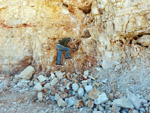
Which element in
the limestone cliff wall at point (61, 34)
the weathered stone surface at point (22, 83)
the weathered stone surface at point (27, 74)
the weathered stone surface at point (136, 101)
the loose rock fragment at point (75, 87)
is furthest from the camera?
the weathered stone surface at point (27, 74)

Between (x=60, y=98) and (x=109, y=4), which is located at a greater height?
(x=109, y=4)

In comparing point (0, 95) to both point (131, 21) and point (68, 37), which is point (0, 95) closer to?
point (68, 37)

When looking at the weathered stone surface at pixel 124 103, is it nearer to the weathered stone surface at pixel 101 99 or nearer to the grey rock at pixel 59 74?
the weathered stone surface at pixel 101 99

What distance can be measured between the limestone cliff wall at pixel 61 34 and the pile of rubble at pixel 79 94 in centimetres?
40

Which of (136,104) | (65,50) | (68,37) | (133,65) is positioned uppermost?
(68,37)

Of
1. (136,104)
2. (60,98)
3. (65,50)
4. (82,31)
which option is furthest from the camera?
(82,31)

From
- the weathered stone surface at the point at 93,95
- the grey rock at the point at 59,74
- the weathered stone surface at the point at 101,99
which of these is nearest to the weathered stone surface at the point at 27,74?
the grey rock at the point at 59,74

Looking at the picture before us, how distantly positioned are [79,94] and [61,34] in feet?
6.94

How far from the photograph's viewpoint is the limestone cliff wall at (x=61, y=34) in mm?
3175

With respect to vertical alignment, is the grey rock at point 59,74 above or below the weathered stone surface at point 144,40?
below

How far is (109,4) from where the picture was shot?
3.17 meters

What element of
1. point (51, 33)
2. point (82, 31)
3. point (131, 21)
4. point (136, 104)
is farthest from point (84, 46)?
point (136, 104)

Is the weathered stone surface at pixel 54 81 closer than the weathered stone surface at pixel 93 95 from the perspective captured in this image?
No

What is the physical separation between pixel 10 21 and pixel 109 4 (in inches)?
134
